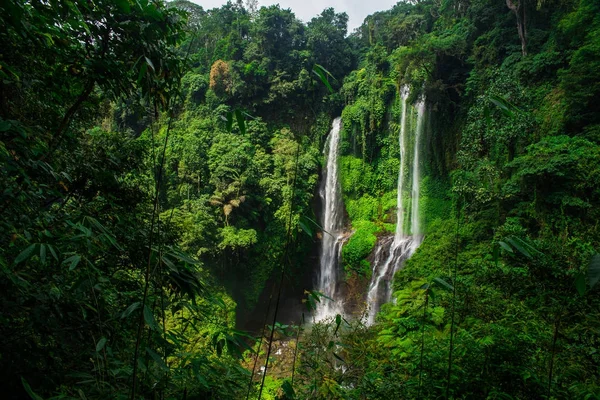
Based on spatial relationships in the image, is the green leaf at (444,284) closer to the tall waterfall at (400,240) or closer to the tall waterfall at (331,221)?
the tall waterfall at (400,240)

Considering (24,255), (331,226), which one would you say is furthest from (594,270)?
(331,226)

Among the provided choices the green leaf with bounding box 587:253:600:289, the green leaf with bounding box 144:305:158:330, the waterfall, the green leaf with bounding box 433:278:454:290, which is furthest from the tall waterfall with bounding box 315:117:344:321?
the green leaf with bounding box 587:253:600:289

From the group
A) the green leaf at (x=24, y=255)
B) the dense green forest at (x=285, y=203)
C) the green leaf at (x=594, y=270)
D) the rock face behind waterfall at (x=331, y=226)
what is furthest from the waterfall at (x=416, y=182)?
the green leaf at (x=24, y=255)

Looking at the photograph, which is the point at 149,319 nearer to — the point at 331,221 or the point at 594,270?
the point at 594,270

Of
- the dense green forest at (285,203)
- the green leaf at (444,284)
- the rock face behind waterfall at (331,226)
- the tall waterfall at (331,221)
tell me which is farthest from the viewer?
the tall waterfall at (331,221)

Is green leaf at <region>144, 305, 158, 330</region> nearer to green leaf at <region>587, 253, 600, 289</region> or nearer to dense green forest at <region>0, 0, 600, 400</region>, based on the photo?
dense green forest at <region>0, 0, 600, 400</region>

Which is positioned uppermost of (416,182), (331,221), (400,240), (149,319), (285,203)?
(416,182)
